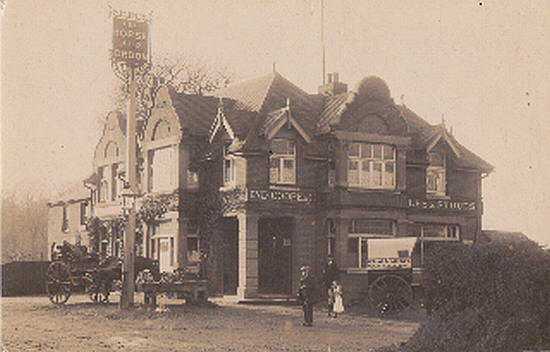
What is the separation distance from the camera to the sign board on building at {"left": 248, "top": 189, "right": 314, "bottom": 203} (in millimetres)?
28422

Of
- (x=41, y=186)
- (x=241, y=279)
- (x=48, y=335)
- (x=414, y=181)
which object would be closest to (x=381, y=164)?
(x=414, y=181)

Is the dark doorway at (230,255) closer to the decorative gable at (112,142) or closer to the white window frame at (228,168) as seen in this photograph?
the white window frame at (228,168)

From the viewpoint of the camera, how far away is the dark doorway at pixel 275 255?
29766mm

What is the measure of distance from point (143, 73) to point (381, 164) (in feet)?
50.2

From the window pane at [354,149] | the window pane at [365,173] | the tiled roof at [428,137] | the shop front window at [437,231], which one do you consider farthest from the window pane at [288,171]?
the shop front window at [437,231]

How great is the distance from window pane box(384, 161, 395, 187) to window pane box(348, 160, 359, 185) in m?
1.37

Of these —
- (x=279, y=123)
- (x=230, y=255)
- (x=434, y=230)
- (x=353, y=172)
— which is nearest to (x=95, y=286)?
(x=230, y=255)

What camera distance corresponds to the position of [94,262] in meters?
25.2

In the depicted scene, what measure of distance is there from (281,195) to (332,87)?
6.59 m

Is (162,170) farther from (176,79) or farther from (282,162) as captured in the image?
(176,79)

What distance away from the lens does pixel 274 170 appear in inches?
1143

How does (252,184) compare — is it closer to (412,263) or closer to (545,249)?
(412,263)

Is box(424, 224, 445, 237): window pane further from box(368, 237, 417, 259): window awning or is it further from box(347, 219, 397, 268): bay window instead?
box(368, 237, 417, 259): window awning

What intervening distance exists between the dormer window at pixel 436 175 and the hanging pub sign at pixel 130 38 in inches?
559
